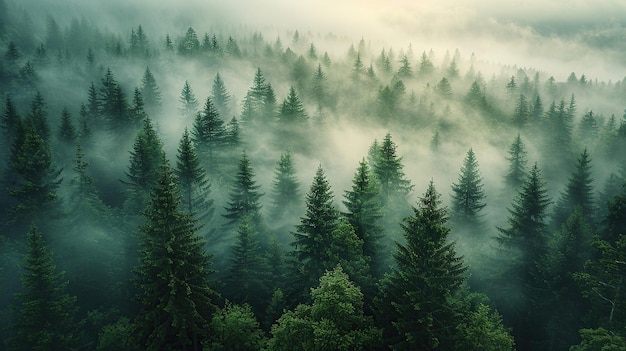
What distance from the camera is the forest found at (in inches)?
925

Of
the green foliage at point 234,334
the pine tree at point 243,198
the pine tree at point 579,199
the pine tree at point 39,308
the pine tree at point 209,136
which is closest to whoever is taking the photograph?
Answer: the green foliage at point 234,334

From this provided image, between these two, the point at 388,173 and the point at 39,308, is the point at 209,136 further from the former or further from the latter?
the point at 39,308

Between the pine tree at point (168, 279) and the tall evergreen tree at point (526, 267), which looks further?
the tall evergreen tree at point (526, 267)

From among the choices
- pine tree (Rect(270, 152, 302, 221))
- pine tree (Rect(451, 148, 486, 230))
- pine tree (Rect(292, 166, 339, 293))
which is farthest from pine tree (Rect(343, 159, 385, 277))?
pine tree (Rect(451, 148, 486, 230))

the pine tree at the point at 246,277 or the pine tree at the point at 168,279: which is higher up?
the pine tree at the point at 168,279

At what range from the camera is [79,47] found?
142 meters

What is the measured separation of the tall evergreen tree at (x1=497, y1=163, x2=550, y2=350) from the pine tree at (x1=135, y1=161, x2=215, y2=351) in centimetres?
2809

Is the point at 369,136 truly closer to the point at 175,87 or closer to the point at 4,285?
the point at 175,87

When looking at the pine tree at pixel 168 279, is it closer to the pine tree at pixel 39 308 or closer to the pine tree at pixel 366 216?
the pine tree at pixel 39 308

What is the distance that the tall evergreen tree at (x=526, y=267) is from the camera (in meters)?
38.3

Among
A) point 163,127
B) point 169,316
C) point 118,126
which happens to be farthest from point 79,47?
point 169,316

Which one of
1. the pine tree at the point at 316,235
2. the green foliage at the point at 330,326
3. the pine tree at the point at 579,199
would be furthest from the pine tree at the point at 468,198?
the green foliage at the point at 330,326

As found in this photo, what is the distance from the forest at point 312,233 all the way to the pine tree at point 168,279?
0.40ft

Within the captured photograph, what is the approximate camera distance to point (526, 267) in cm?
3919
